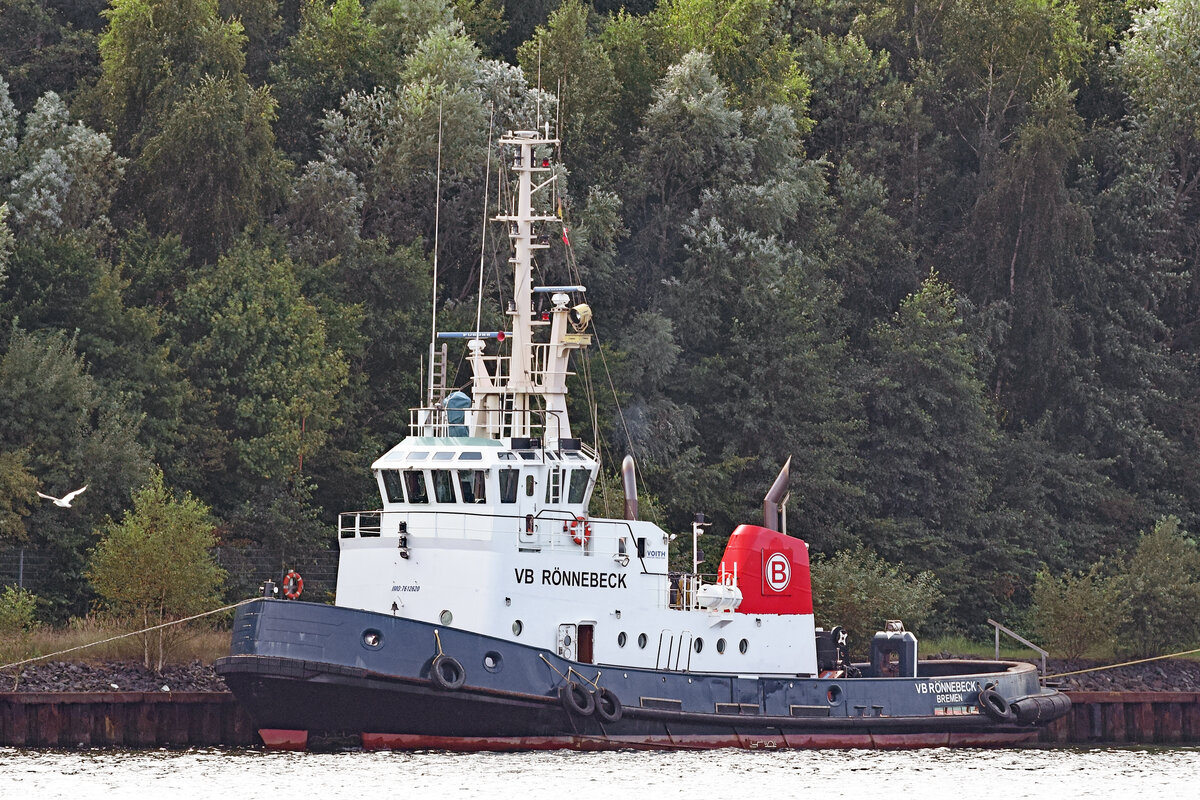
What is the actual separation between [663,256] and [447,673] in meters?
27.5

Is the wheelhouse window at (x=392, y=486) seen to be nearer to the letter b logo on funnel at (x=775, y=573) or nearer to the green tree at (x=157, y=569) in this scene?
the letter b logo on funnel at (x=775, y=573)

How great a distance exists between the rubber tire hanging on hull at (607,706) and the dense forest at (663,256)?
13.0 metres

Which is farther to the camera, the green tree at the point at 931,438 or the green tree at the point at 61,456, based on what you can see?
the green tree at the point at 931,438

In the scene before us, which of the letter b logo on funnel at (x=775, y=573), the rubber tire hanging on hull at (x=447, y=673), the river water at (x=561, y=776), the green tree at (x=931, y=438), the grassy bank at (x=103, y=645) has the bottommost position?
the river water at (x=561, y=776)

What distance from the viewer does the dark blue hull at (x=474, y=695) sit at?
1278 inches

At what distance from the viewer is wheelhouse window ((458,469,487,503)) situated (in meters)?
34.6

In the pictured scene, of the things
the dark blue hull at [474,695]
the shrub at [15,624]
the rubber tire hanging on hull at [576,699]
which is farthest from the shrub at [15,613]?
the rubber tire hanging on hull at [576,699]

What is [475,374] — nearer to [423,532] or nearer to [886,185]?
[423,532]

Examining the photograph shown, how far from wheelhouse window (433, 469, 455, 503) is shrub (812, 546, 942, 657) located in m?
14.5

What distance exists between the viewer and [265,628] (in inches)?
1277

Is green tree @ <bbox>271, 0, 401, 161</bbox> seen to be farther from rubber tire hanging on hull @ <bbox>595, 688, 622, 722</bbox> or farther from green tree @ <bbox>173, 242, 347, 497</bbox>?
rubber tire hanging on hull @ <bbox>595, 688, 622, 722</bbox>

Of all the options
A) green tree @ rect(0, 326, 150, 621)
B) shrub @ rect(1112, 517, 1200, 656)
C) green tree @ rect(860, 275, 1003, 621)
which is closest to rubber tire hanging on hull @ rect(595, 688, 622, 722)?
green tree @ rect(0, 326, 150, 621)

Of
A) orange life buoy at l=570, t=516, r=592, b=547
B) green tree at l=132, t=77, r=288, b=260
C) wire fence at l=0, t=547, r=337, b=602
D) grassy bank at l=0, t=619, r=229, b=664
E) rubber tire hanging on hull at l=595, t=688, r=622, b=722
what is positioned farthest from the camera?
green tree at l=132, t=77, r=288, b=260

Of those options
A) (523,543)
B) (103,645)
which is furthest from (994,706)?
(103,645)
